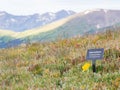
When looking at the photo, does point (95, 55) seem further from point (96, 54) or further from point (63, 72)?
point (63, 72)

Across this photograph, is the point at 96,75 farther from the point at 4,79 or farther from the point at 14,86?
the point at 4,79

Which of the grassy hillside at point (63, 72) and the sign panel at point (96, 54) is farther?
the sign panel at point (96, 54)

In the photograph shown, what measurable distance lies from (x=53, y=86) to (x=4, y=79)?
2.95m

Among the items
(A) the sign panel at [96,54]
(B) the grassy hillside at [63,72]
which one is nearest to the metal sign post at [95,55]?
(A) the sign panel at [96,54]

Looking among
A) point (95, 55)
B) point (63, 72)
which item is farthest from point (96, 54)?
point (63, 72)

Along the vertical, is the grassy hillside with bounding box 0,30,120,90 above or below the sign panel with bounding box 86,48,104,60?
below

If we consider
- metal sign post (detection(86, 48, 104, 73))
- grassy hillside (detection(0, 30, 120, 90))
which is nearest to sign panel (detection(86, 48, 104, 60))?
metal sign post (detection(86, 48, 104, 73))

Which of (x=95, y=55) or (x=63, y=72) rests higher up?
(x=95, y=55)

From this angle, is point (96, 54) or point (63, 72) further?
point (63, 72)

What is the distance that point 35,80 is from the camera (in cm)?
1070

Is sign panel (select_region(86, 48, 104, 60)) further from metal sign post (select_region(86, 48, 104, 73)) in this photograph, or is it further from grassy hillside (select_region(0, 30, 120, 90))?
grassy hillside (select_region(0, 30, 120, 90))

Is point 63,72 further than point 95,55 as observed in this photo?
Yes

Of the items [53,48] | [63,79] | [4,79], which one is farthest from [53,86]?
[53,48]

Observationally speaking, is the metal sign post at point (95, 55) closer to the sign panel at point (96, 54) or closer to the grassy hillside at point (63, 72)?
the sign panel at point (96, 54)
